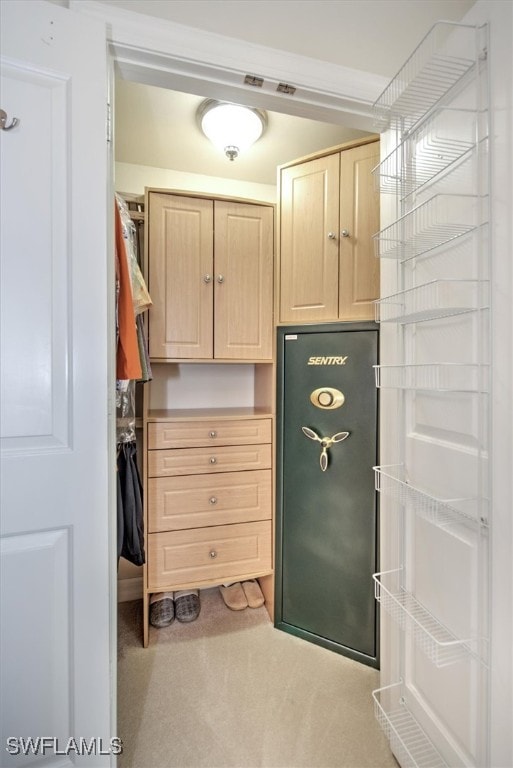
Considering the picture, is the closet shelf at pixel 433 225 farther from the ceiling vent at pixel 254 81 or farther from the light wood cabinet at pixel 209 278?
the light wood cabinet at pixel 209 278

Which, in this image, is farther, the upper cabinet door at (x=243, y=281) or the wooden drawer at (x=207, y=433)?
the upper cabinet door at (x=243, y=281)

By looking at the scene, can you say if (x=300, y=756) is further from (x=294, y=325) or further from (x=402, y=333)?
(x=294, y=325)

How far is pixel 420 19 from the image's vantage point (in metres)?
1.13

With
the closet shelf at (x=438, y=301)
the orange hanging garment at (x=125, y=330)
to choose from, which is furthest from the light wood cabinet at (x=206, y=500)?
the closet shelf at (x=438, y=301)

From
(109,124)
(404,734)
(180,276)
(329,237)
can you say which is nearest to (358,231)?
(329,237)

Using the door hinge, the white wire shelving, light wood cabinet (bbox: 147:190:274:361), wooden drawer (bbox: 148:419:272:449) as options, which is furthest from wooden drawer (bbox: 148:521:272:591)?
the door hinge

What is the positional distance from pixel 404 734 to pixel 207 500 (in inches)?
Result: 45.0

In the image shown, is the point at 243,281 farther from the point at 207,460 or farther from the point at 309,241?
the point at 207,460

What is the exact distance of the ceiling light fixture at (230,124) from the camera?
63.7 inches

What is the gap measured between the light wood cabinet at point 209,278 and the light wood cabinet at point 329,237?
0.13m

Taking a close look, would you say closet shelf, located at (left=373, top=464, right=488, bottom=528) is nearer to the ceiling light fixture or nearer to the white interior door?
the white interior door

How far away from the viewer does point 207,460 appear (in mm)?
1923

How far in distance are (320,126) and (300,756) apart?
256 cm

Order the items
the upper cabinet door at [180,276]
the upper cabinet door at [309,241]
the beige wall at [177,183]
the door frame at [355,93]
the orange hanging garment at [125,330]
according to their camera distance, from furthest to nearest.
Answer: the beige wall at [177,183]
the upper cabinet door at [180,276]
the upper cabinet door at [309,241]
the orange hanging garment at [125,330]
the door frame at [355,93]
